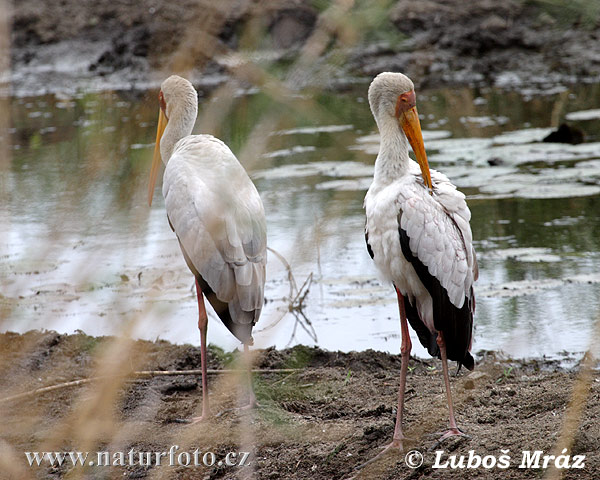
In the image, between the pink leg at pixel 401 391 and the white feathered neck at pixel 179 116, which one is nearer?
the pink leg at pixel 401 391

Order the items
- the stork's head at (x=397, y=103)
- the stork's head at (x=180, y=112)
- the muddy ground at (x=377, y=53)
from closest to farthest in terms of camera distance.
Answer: the stork's head at (x=397, y=103)
the stork's head at (x=180, y=112)
the muddy ground at (x=377, y=53)

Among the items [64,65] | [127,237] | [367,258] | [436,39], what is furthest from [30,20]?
[127,237]

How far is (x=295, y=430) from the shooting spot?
337 cm

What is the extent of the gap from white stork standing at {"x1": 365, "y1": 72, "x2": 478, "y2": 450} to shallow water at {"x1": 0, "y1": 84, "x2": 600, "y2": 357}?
0.58ft

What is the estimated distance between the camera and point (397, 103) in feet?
11.5

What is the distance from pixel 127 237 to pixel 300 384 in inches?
113

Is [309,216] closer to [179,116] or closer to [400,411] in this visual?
[400,411]

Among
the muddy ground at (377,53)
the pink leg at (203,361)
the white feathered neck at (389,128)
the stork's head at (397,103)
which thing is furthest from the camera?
the muddy ground at (377,53)

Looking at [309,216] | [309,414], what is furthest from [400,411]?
[309,216]

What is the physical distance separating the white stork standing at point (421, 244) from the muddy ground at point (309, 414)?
0.65 ft

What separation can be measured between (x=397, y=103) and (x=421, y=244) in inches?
25.4

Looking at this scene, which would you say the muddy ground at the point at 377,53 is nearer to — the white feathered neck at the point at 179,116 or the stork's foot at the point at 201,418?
the white feathered neck at the point at 179,116

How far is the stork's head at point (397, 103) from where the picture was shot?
3494 millimetres

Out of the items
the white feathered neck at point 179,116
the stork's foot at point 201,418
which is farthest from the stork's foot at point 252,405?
the white feathered neck at point 179,116
